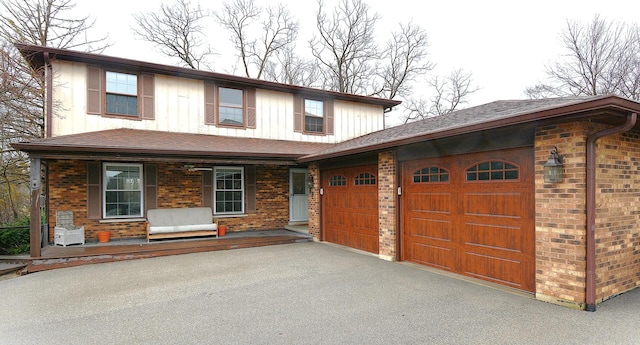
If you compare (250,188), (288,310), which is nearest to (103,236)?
(250,188)

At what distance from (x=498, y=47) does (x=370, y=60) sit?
8915mm

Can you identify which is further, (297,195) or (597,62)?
(597,62)

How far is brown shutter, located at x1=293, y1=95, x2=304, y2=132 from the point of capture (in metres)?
11.6

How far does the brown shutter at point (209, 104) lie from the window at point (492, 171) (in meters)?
7.89

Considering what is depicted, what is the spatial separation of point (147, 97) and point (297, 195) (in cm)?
574

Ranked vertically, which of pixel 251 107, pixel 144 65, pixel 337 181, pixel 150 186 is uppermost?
pixel 144 65

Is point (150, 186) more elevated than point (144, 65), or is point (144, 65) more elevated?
point (144, 65)

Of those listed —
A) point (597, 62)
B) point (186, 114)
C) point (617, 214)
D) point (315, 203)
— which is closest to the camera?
point (617, 214)

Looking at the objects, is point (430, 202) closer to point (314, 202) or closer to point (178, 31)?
point (314, 202)

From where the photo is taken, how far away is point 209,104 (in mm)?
10312

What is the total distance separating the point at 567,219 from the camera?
416 cm

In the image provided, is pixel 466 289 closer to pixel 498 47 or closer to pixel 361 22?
pixel 361 22

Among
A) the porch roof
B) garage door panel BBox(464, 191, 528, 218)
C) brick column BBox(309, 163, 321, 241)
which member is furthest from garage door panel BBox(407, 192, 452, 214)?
the porch roof

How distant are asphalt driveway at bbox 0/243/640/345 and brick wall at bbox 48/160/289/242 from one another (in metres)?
2.58
